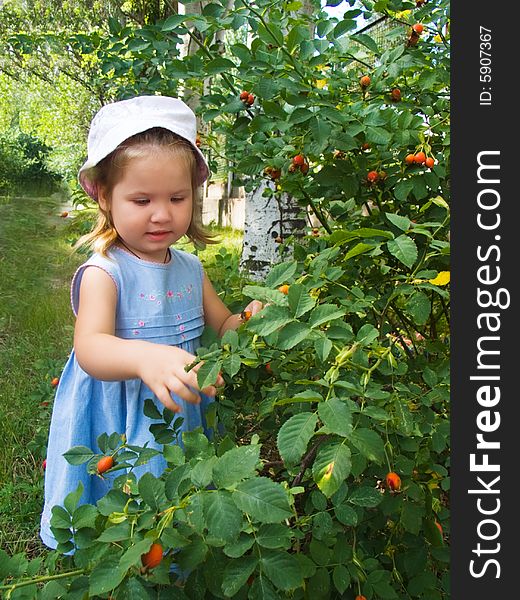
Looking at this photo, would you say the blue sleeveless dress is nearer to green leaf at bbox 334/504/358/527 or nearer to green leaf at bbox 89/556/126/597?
green leaf at bbox 334/504/358/527

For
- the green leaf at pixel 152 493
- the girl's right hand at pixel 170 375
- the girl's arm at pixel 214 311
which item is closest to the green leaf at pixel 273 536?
the green leaf at pixel 152 493

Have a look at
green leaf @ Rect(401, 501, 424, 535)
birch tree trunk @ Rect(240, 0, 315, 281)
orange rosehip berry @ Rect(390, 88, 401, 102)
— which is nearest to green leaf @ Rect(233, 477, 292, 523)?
green leaf @ Rect(401, 501, 424, 535)

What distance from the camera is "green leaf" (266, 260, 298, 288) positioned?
3.43 ft

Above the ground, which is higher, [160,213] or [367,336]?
[160,213]

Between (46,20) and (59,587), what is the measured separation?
40.4 feet

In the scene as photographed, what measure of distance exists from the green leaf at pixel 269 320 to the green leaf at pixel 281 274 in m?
0.09

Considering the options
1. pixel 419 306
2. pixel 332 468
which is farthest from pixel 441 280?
pixel 332 468

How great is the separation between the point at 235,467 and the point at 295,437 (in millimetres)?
95

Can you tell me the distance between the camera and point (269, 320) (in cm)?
95

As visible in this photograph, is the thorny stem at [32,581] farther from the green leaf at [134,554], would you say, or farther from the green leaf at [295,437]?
the green leaf at [295,437]

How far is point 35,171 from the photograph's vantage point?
43.3 feet

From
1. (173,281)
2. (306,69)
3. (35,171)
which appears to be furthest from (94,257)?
(35,171)

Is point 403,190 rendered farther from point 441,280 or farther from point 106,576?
point 106,576

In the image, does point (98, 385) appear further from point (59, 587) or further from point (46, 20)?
point (46, 20)
